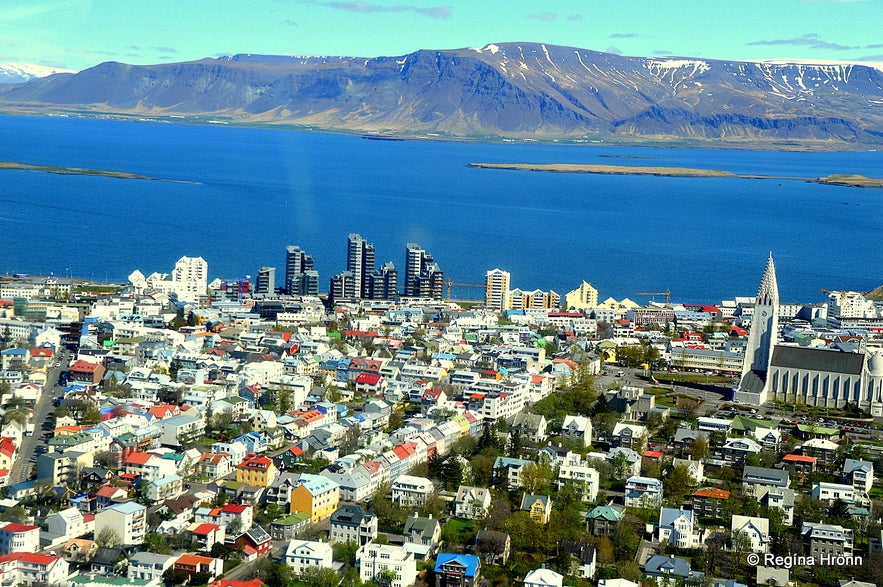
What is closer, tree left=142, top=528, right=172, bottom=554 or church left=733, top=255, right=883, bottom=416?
tree left=142, top=528, right=172, bottom=554

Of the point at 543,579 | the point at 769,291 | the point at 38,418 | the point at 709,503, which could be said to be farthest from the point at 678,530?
the point at 38,418

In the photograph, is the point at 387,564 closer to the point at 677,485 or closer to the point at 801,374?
the point at 677,485

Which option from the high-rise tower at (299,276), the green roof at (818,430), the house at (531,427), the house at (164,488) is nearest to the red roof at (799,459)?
the green roof at (818,430)

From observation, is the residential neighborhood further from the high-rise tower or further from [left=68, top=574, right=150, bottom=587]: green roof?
the high-rise tower

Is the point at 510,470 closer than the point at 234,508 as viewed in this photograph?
No

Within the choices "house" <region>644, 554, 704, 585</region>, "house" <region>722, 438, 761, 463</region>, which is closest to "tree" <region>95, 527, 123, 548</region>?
"house" <region>644, 554, 704, 585</region>

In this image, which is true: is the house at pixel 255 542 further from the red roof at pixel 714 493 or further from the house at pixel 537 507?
the red roof at pixel 714 493
